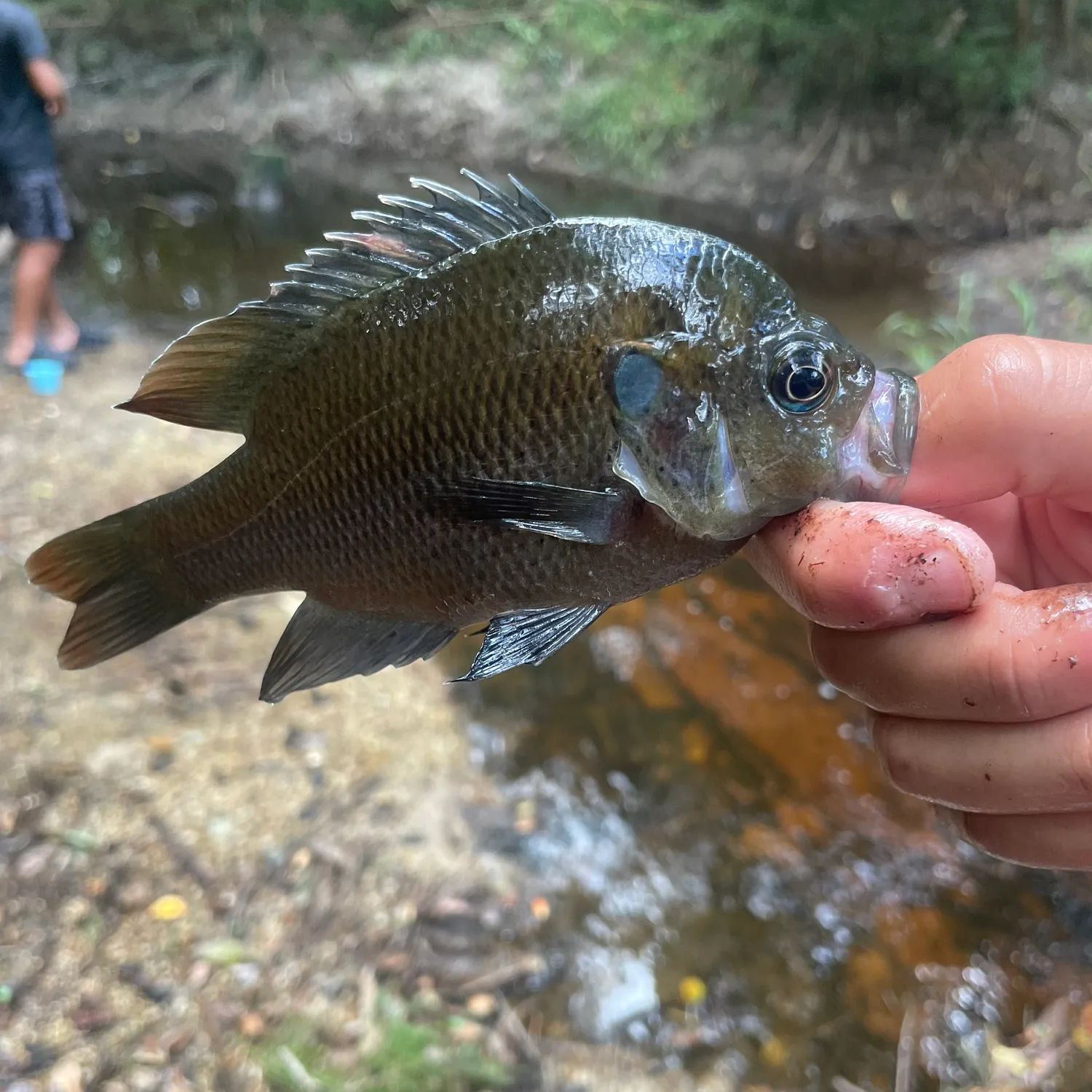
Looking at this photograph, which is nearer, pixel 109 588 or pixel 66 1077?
pixel 109 588

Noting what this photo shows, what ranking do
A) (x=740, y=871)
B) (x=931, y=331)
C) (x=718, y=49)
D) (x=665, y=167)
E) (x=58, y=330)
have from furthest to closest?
(x=665, y=167)
(x=718, y=49)
(x=931, y=331)
(x=58, y=330)
(x=740, y=871)

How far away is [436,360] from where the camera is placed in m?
1.11

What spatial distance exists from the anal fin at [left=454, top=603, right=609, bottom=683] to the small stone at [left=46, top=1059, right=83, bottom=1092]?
5.43 ft

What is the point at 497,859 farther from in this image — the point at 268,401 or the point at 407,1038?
the point at 268,401

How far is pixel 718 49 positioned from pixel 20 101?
24.5ft

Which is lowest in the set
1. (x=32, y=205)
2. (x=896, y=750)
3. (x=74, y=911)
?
(x=74, y=911)

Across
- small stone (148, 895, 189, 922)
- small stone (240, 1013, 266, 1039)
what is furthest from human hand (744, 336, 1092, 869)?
small stone (148, 895, 189, 922)

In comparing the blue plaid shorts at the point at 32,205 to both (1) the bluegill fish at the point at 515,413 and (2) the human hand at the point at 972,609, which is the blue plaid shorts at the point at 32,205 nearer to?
(1) the bluegill fish at the point at 515,413

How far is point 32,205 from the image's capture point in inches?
198

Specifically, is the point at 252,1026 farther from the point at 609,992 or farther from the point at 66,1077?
the point at 609,992

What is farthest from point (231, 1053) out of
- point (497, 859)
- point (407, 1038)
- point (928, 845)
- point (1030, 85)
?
point (1030, 85)

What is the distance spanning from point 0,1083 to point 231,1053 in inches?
19.9

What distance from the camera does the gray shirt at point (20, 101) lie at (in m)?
4.71

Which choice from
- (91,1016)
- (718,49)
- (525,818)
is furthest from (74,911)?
(718,49)
